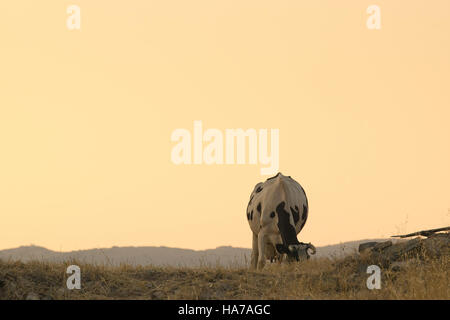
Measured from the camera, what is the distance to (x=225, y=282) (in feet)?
51.5

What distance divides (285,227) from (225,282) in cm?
614

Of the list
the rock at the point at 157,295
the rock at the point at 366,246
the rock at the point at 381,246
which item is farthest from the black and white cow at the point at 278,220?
the rock at the point at 157,295

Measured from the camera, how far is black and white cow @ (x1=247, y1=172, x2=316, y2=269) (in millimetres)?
21062

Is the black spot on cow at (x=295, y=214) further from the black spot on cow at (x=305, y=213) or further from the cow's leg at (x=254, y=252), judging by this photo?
the cow's leg at (x=254, y=252)

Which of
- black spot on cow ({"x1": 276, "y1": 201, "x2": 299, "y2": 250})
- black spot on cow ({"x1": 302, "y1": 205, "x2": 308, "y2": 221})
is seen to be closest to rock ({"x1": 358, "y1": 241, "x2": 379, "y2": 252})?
black spot on cow ({"x1": 276, "y1": 201, "x2": 299, "y2": 250})

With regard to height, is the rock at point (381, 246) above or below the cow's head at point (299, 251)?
above

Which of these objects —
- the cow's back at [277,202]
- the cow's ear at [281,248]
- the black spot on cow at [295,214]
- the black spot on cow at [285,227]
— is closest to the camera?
the cow's ear at [281,248]

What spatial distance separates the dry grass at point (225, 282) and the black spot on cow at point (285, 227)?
3.86m

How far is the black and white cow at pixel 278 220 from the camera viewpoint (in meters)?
21.1

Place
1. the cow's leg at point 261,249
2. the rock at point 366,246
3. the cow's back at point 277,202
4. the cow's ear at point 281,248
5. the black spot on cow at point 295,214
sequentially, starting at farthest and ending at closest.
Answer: the black spot on cow at point 295,214 < the cow's back at point 277,202 < the cow's leg at point 261,249 < the cow's ear at point 281,248 < the rock at point 366,246

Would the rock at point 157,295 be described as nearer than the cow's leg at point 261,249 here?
Yes

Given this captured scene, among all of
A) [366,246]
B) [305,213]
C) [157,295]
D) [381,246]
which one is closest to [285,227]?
[305,213]

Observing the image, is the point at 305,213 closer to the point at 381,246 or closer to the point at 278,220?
the point at 278,220

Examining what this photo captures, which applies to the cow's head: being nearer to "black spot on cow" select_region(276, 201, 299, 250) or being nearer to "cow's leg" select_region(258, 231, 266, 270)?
"black spot on cow" select_region(276, 201, 299, 250)
